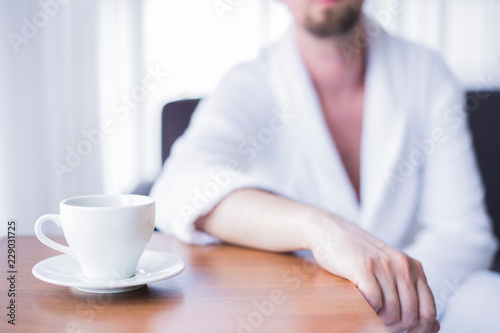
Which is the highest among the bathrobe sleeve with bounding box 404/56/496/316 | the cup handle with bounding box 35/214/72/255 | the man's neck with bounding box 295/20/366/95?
the man's neck with bounding box 295/20/366/95

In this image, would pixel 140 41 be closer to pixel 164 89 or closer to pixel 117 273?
pixel 164 89

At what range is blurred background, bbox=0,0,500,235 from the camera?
2.11 m

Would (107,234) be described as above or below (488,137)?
above

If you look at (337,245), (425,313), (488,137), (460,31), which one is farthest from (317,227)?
(460,31)

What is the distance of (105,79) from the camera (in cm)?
218

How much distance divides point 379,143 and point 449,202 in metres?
0.19

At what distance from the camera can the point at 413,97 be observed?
1257 mm

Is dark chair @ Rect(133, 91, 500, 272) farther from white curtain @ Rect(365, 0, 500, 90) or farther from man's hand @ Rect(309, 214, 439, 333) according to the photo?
man's hand @ Rect(309, 214, 439, 333)

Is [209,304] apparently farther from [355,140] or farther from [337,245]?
[355,140]

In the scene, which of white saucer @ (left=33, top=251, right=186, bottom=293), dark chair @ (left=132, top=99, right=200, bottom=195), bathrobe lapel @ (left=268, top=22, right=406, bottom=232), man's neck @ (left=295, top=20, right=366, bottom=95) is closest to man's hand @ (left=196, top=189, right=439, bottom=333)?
white saucer @ (left=33, top=251, right=186, bottom=293)

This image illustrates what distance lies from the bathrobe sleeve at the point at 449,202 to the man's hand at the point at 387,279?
0.88 ft

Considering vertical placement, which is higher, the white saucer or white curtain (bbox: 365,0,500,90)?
white curtain (bbox: 365,0,500,90)

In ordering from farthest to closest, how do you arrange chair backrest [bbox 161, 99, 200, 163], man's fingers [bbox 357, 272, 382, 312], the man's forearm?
chair backrest [bbox 161, 99, 200, 163] → the man's forearm → man's fingers [bbox 357, 272, 382, 312]

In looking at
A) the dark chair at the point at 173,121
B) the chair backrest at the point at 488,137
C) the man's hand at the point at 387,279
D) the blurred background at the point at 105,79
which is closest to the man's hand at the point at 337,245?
the man's hand at the point at 387,279
